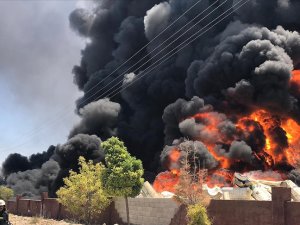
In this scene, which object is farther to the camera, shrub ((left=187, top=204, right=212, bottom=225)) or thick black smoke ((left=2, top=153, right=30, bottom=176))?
thick black smoke ((left=2, top=153, right=30, bottom=176))

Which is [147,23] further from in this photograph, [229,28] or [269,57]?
[269,57]

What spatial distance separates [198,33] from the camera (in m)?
79.9

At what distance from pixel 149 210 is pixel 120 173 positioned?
3.48 metres

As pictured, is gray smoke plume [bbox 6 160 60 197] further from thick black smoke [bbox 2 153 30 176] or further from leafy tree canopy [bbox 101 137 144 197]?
leafy tree canopy [bbox 101 137 144 197]

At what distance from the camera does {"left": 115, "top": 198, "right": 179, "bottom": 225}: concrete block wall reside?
3061 cm

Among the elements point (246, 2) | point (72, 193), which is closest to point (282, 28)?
point (246, 2)

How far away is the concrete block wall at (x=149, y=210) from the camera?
3061 cm

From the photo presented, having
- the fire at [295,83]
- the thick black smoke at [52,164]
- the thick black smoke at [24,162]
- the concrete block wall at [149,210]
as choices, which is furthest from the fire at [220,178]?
the thick black smoke at [24,162]

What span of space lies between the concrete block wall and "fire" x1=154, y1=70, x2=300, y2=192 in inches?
751

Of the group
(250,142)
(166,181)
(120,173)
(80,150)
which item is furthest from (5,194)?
(120,173)

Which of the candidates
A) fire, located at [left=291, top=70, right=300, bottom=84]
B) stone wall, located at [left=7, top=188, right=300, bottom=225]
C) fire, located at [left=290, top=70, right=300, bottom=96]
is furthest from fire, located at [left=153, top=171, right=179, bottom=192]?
fire, located at [left=291, top=70, right=300, bottom=84]

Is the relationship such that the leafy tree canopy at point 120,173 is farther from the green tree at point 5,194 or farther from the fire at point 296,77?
the green tree at point 5,194

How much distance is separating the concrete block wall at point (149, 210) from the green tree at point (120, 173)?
44.3 inches

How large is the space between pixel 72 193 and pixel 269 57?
115ft
